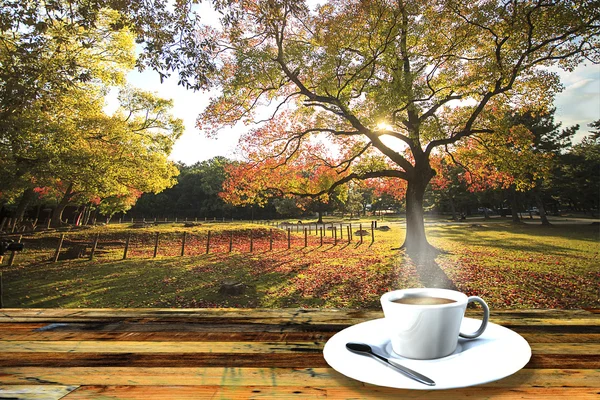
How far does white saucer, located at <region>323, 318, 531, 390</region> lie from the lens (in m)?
0.44

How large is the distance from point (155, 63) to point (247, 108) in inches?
55.9

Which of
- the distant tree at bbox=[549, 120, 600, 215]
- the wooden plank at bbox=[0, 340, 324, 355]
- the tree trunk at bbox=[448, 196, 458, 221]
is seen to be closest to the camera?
the wooden plank at bbox=[0, 340, 324, 355]

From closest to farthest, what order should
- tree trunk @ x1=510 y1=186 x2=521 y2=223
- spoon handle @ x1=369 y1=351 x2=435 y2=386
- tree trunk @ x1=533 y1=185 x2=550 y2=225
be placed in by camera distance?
spoon handle @ x1=369 y1=351 x2=435 y2=386 → tree trunk @ x1=533 y1=185 x2=550 y2=225 → tree trunk @ x1=510 y1=186 x2=521 y2=223

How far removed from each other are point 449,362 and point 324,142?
4.32m

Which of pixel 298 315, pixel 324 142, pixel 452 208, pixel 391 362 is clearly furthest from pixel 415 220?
pixel 391 362

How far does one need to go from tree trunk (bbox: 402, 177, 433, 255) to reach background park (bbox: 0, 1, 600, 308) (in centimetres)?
3

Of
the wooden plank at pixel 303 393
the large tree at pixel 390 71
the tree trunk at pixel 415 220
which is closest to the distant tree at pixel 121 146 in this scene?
the large tree at pixel 390 71

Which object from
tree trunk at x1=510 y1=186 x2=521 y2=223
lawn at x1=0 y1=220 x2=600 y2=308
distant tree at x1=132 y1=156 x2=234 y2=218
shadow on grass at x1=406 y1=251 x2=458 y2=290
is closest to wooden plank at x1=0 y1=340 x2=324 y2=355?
lawn at x1=0 y1=220 x2=600 y2=308

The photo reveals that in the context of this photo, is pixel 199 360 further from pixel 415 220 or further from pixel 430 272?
pixel 415 220

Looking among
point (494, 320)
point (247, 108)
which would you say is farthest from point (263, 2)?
point (494, 320)

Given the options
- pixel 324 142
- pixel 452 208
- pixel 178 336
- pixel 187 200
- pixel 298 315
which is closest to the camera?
pixel 178 336

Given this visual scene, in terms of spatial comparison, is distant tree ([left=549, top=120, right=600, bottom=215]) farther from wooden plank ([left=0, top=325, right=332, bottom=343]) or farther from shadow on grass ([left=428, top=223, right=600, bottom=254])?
wooden plank ([left=0, top=325, right=332, bottom=343])

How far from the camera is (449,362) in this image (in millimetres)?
518

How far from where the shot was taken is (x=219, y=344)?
0.81 metres
